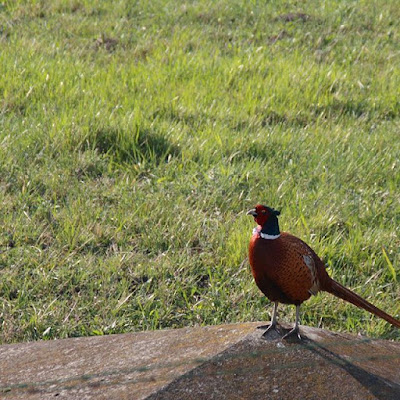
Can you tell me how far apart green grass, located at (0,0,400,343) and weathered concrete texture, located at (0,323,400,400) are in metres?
0.84

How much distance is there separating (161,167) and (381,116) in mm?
2208

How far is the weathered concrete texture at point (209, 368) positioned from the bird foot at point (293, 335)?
0.03m

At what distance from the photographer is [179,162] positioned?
17.4ft

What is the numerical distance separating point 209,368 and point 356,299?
0.79m

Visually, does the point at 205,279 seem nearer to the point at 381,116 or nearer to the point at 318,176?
the point at 318,176

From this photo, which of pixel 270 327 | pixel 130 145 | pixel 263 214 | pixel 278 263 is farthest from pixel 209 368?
pixel 130 145

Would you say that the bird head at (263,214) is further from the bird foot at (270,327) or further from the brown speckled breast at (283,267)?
the bird foot at (270,327)

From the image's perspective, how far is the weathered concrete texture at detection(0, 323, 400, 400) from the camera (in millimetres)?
2604

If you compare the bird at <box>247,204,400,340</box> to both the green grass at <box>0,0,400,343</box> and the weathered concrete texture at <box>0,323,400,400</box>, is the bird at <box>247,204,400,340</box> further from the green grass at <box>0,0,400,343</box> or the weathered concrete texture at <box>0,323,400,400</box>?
the green grass at <box>0,0,400,343</box>

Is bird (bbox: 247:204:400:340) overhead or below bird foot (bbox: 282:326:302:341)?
overhead

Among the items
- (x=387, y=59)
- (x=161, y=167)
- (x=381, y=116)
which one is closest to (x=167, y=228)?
(x=161, y=167)

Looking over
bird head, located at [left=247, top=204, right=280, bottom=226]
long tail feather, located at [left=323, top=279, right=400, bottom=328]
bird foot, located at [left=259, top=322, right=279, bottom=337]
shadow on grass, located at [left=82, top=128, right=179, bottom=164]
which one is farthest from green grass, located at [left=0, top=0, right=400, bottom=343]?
bird head, located at [left=247, top=204, right=280, bottom=226]

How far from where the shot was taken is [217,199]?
489 centimetres

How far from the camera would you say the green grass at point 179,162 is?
13.3ft
